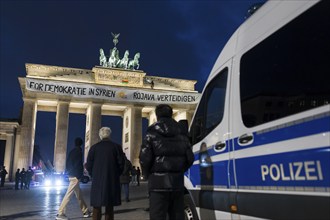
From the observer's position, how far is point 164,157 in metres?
3.66

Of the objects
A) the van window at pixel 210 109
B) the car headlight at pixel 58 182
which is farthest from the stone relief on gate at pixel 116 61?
the van window at pixel 210 109

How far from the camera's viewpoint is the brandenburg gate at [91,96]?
42969 mm

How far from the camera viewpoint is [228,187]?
3.65 meters

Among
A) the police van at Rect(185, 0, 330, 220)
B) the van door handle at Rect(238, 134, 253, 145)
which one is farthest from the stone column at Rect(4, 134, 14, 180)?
the van door handle at Rect(238, 134, 253, 145)

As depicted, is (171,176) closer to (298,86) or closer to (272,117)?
(272,117)

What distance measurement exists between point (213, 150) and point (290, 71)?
143 cm

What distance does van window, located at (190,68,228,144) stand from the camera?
4.11 m

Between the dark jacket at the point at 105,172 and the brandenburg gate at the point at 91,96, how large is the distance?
38.2m

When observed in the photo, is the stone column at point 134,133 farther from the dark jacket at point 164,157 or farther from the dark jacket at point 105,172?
the dark jacket at point 164,157

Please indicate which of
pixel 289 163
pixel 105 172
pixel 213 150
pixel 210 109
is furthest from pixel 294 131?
pixel 105 172

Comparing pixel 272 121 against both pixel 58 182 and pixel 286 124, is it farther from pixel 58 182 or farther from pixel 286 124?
pixel 58 182

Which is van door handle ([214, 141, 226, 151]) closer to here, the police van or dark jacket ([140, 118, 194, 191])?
the police van

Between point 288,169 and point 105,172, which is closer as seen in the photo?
point 288,169

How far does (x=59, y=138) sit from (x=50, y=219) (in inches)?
1566
